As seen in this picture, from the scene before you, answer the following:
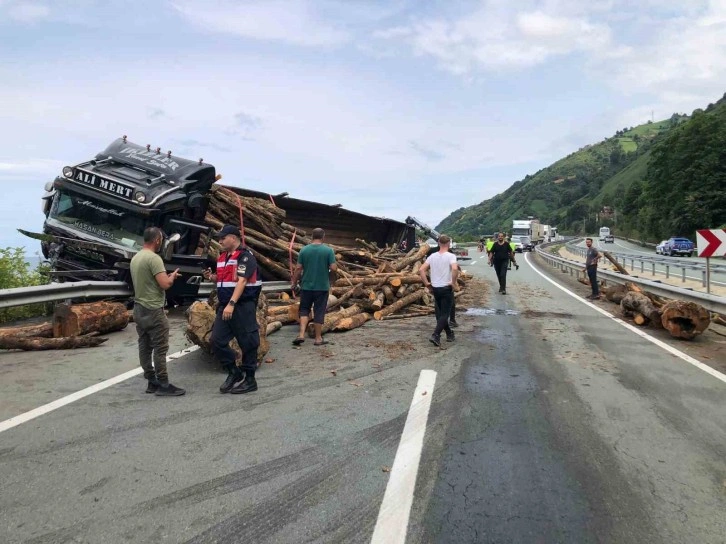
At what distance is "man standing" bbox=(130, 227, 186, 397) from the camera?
17.0 feet

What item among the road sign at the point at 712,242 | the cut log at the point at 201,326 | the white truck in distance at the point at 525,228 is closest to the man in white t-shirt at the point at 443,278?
the cut log at the point at 201,326

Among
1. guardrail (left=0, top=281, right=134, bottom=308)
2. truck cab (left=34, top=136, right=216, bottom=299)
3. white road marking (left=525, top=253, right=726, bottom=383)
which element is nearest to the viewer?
white road marking (left=525, top=253, right=726, bottom=383)

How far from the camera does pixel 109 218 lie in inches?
359

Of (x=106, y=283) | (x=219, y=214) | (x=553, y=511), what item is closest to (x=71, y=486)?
(x=553, y=511)

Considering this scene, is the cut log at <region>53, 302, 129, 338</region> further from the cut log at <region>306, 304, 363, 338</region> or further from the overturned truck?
the cut log at <region>306, 304, 363, 338</region>

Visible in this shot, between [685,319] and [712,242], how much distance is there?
3499 mm

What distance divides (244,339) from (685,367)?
567 centimetres

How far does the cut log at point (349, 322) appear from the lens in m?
9.20

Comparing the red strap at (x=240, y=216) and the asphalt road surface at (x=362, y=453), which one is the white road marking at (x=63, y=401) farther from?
the red strap at (x=240, y=216)

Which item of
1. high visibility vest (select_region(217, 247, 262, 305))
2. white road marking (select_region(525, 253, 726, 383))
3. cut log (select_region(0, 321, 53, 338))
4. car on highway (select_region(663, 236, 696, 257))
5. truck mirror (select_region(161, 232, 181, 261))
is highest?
truck mirror (select_region(161, 232, 181, 261))

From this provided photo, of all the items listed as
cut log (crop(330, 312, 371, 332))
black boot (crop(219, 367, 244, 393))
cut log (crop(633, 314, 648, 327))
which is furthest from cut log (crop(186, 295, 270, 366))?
cut log (crop(633, 314, 648, 327))

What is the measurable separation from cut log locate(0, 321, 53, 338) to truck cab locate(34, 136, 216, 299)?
1.66 m

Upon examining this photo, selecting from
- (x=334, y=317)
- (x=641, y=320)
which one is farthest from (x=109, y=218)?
(x=641, y=320)

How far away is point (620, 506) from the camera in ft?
10.6
